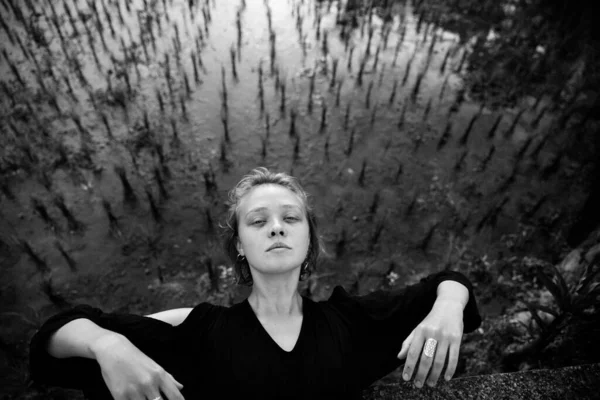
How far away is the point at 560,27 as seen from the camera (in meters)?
5.52

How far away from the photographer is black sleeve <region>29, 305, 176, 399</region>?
1.27 m

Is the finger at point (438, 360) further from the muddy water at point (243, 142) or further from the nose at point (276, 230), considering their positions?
the muddy water at point (243, 142)

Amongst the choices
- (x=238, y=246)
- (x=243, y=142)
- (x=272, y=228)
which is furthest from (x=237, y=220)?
(x=243, y=142)

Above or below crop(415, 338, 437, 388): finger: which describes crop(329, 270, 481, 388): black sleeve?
below

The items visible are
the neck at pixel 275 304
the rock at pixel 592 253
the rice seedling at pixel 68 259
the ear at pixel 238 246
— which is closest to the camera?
the neck at pixel 275 304

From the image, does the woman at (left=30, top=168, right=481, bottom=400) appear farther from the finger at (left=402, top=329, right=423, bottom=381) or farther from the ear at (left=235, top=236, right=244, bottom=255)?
the ear at (left=235, top=236, right=244, bottom=255)

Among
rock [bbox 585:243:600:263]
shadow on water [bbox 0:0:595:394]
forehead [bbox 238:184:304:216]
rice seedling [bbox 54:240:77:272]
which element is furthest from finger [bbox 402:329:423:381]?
Result: rice seedling [bbox 54:240:77:272]

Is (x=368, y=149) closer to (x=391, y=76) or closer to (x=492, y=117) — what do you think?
(x=391, y=76)

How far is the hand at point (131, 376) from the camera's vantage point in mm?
1106

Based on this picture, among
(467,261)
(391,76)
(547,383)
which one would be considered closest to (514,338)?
(467,261)

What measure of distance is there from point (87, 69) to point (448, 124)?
5.10 m

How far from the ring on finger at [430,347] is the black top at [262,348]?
0.96ft

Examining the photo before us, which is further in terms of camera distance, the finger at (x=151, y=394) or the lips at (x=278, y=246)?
the lips at (x=278, y=246)

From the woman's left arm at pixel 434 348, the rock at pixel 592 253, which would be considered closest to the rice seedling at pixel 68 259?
the woman's left arm at pixel 434 348
